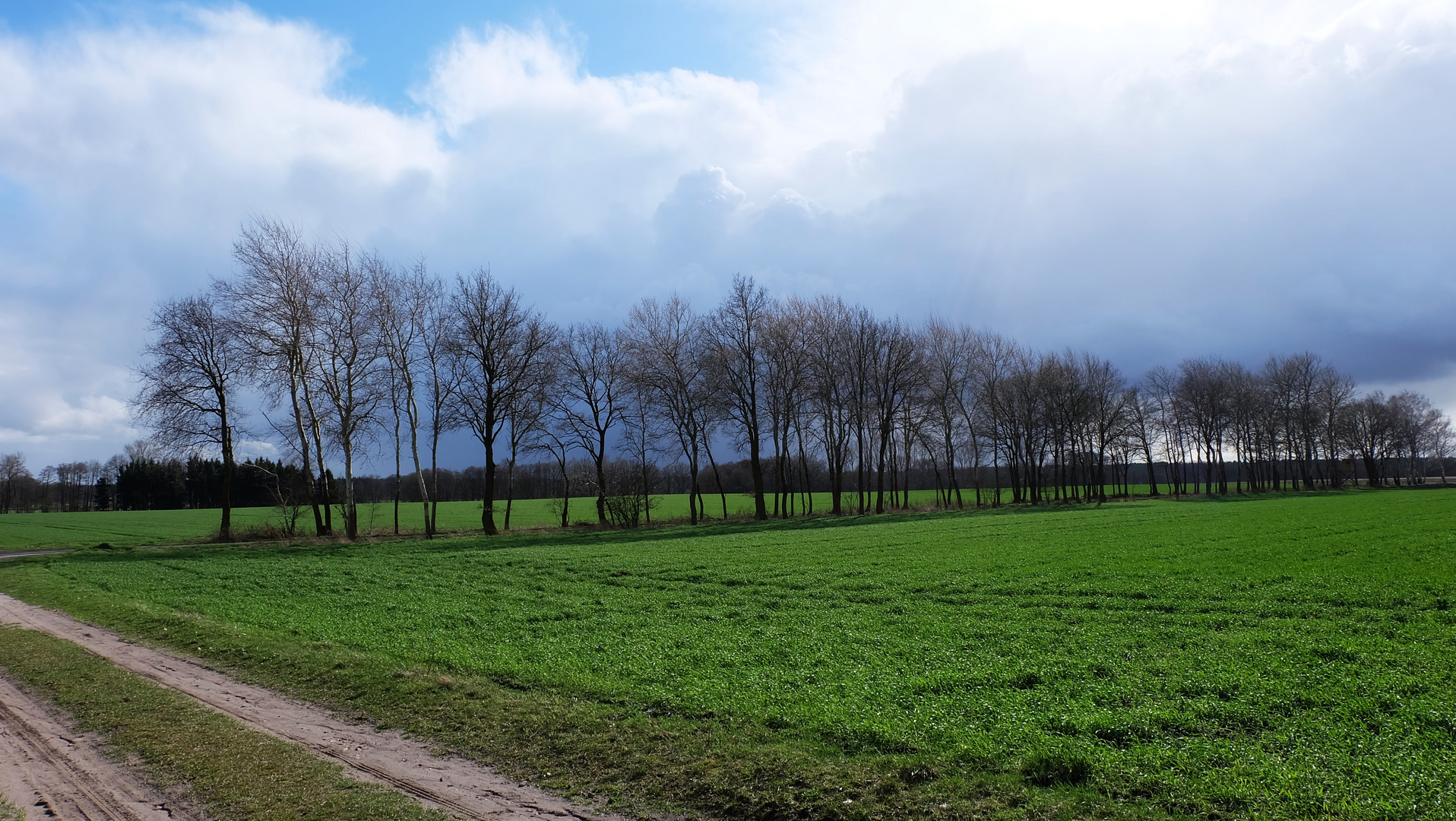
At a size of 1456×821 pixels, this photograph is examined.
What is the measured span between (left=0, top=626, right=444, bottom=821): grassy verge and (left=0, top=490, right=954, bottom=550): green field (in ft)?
113

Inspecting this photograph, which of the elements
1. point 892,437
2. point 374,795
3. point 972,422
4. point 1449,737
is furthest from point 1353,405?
point 374,795

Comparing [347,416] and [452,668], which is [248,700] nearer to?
[452,668]

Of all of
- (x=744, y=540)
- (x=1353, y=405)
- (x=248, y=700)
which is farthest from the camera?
(x=1353, y=405)

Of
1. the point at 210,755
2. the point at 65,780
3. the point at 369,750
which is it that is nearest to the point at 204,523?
the point at 65,780

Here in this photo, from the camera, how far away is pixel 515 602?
1485cm

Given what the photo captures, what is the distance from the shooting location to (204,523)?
65375mm

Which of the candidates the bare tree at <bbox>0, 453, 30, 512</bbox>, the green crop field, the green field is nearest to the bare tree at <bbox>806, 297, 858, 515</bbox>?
the green field

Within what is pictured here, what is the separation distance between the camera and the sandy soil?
5.42m

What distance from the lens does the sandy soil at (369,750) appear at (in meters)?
5.42

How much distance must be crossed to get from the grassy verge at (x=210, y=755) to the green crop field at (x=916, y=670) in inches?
45.5

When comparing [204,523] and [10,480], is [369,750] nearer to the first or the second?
[204,523]

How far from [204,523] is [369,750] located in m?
75.8

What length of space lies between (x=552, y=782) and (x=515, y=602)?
966 cm

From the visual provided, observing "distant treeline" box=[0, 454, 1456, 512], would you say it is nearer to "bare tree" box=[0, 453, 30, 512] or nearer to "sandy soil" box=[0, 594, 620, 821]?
"bare tree" box=[0, 453, 30, 512]
